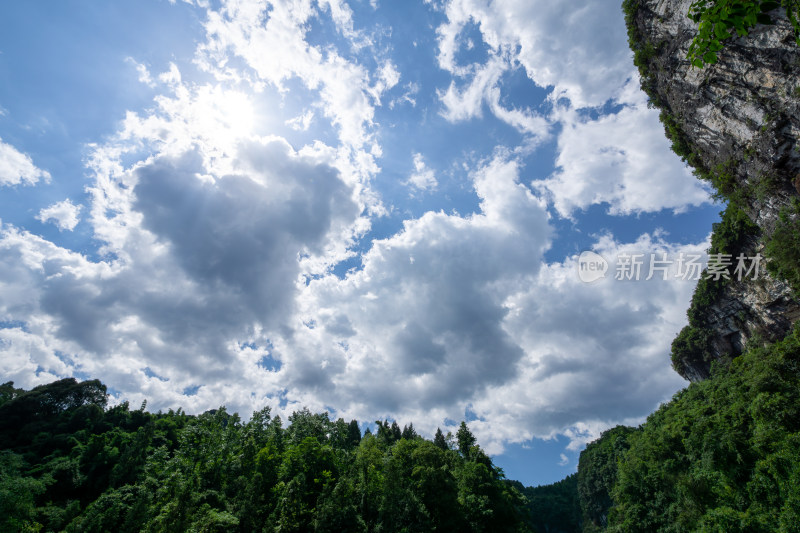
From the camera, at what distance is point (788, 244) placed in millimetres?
25953

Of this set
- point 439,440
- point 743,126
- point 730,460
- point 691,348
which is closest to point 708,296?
point 691,348

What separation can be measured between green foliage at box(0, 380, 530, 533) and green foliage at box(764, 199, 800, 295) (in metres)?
28.0

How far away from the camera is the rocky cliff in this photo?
24.1 meters

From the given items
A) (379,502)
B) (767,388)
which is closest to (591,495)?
(767,388)

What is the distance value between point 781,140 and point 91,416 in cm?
8673

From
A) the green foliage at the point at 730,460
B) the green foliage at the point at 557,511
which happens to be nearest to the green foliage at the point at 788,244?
the green foliage at the point at 730,460

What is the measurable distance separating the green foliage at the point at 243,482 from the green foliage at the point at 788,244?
91.8 feet

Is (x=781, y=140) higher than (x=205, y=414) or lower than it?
higher

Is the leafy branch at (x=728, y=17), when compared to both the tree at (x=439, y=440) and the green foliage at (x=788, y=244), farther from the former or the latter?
the tree at (x=439, y=440)

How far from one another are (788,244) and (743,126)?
8.68 metres

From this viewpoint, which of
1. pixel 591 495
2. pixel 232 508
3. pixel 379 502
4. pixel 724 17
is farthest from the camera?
pixel 591 495

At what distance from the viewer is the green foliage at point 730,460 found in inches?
989

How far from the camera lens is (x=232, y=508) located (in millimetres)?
24172

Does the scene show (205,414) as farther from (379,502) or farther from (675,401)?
(675,401)
